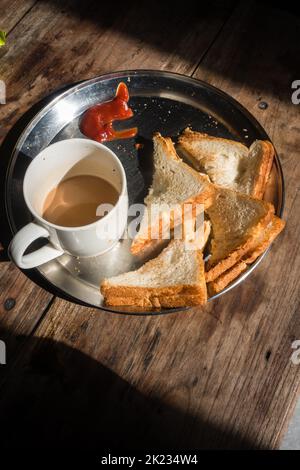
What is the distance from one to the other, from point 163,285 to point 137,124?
0.60 metres

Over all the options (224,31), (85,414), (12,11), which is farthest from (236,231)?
(12,11)

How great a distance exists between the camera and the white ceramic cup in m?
1.15

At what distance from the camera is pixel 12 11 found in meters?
1.86

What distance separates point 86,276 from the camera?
1.32 meters

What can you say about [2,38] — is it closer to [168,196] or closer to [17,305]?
[168,196]

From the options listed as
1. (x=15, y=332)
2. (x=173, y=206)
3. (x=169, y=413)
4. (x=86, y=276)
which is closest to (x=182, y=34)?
(x=173, y=206)

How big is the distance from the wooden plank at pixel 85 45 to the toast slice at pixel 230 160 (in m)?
0.44

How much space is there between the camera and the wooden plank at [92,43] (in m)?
1.73

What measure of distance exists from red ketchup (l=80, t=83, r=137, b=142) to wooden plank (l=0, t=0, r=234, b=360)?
261 millimetres

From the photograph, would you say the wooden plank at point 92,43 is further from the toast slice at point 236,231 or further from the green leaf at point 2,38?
the toast slice at point 236,231

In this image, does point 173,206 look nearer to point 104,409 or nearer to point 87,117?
point 87,117

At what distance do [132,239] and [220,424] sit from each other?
57 centimetres

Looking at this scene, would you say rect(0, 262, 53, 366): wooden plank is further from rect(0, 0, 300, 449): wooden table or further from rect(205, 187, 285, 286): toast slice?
rect(205, 187, 285, 286): toast slice
